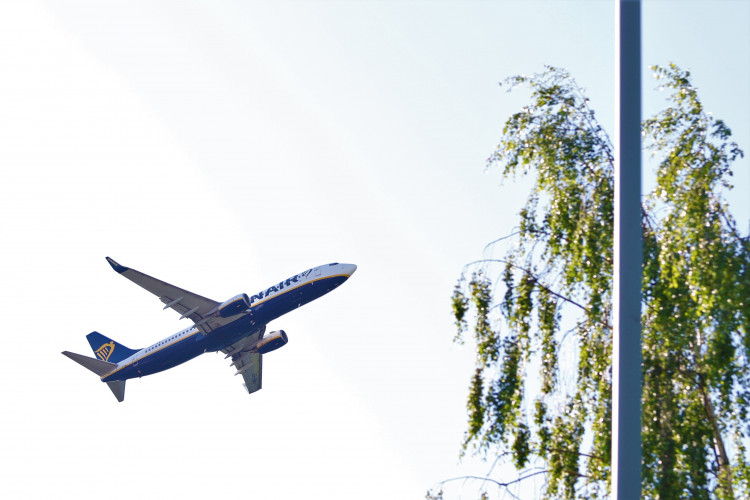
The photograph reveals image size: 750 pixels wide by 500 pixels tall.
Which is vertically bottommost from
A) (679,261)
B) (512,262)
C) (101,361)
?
(679,261)

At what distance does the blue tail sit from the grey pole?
44024 mm

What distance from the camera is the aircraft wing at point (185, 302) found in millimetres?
37094

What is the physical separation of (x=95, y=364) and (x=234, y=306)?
40.1 ft

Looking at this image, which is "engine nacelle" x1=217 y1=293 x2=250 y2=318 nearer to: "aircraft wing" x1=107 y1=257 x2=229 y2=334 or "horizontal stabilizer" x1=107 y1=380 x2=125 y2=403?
"aircraft wing" x1=107 y1=257 x2=229 y2=334

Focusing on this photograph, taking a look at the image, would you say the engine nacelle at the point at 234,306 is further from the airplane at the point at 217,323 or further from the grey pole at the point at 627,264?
the grey pole at the point at 627,264

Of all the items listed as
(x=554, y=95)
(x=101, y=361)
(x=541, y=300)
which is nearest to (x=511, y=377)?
(x=541, y=300)

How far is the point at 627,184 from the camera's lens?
4.65 m

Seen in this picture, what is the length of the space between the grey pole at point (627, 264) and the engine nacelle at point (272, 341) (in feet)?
125

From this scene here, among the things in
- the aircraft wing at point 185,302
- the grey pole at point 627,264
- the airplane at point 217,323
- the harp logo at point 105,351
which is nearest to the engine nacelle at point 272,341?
the airplane at point 217,323

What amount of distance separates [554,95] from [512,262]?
2.43 metres

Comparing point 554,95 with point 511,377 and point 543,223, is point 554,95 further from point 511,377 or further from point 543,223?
point 511,377

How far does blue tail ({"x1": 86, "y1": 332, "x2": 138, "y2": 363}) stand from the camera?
153 ft

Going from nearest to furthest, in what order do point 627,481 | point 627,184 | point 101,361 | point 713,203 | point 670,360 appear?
1. point 627,481
2. point 627,184
3. point 670,360
4. point 713,203
5. point 101,361

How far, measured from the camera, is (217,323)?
126ft
